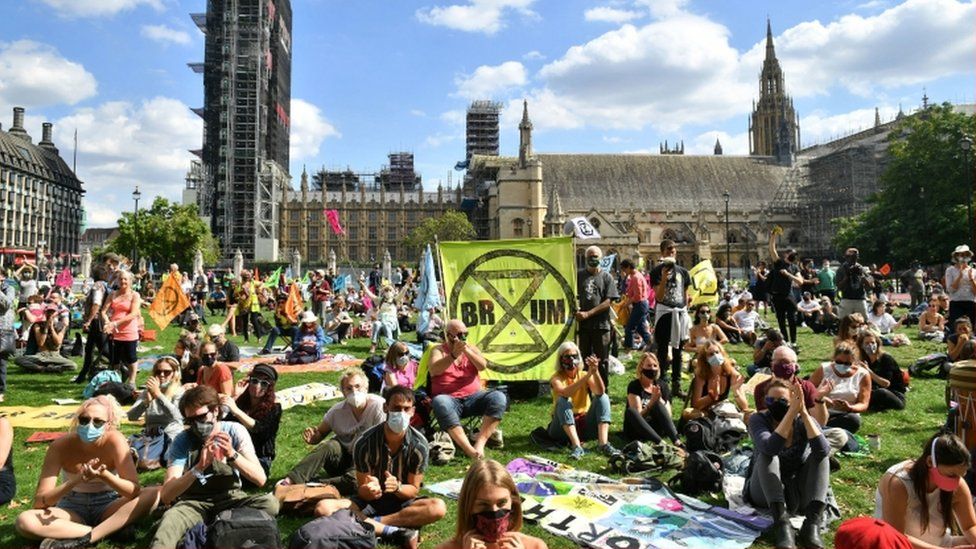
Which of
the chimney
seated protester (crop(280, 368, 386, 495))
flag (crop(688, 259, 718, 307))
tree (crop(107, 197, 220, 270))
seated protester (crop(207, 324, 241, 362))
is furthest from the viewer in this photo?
the chimney

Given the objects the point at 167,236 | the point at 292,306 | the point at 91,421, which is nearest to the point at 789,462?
the point at 91,421

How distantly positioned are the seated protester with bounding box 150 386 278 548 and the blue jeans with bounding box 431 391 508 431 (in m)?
2.15

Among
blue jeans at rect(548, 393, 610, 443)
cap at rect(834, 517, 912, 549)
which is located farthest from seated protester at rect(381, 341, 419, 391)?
cap at rect(834, 517, 912, 549)

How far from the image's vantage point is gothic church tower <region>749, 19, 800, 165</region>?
10506cm

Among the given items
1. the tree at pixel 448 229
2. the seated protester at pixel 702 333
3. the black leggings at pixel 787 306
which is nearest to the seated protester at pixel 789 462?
the seated protester at pixel 702 333

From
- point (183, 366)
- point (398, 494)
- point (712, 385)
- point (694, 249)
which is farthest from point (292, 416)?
point (694, 249)

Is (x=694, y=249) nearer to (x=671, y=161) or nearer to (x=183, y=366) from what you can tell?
(x=671, y=161)

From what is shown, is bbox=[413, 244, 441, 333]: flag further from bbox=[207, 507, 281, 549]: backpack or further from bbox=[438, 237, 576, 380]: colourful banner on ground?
bbox=[207, 507, 281, 549]: backpack

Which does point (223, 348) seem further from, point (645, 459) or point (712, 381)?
point (712, 381)

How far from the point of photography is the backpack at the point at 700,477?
5828 millimetres

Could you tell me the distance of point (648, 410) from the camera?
736cm

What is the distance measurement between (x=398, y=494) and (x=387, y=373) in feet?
9.51

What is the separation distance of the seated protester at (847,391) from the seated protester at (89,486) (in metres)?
6.53

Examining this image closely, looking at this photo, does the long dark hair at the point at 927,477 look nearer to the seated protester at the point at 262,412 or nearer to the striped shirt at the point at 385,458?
the striped shirt at the point at 385,458
